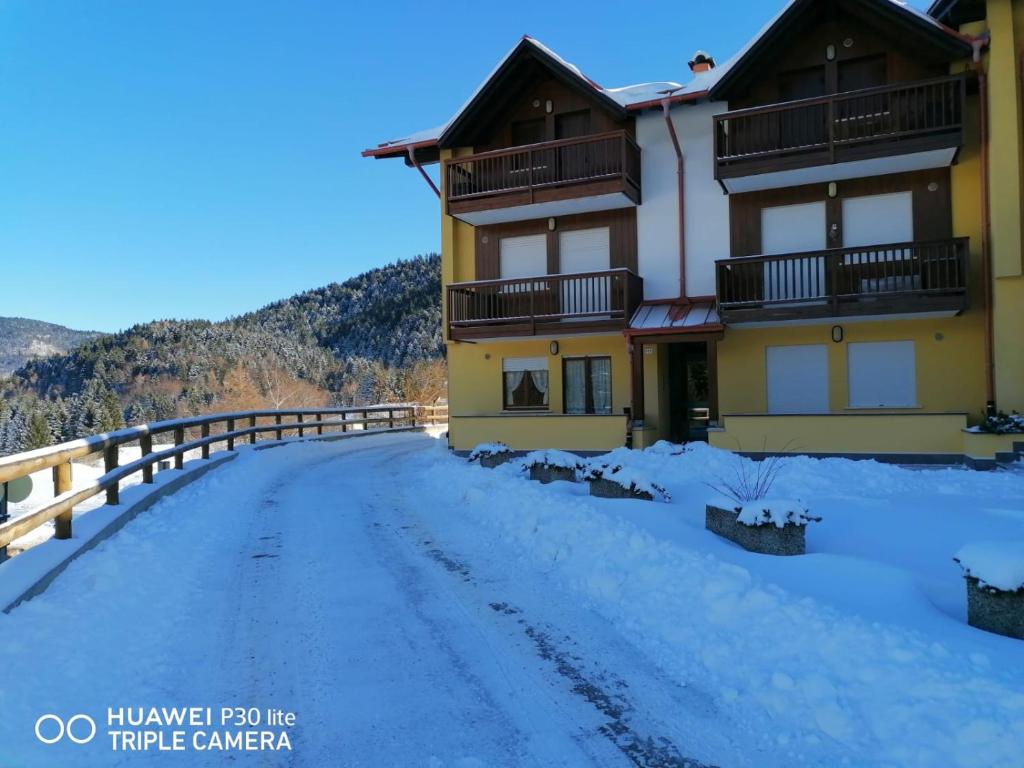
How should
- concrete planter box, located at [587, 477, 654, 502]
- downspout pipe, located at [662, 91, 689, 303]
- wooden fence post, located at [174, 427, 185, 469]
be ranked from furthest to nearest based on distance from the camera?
1. downspout pipe, located at [662, 91, 689, 303]
2. wooden fence post, located at [174, 427, 185, 469]
3. concrete planter box, located at [587, 477, 654, 502]

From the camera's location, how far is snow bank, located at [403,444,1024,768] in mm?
3531

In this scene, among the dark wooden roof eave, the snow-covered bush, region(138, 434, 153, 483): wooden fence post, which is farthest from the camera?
the dark wooden roof eave

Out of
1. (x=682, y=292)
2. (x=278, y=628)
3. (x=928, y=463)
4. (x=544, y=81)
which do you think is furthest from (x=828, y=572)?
(x=544, y=81)

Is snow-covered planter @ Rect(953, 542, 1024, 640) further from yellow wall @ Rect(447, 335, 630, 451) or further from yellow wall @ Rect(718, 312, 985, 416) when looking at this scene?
yellow wall @ Rect(447, 335, 630, 451)

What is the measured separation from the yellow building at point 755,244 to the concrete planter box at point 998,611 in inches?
397

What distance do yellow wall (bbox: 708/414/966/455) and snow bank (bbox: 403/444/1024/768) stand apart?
5.08m

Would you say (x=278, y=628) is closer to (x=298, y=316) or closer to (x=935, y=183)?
(x=935, y=183)

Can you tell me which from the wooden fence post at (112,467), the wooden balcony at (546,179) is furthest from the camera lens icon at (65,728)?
the wooden balcony at (546,179)

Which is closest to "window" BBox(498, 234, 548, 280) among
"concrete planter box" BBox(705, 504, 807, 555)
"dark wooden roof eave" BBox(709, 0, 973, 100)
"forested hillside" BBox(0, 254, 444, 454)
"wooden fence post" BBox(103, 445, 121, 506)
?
"dark wooden roof eave" BBox(709, 0, 973, 100)

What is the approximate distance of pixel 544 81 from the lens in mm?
19562

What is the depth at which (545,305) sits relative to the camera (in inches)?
727

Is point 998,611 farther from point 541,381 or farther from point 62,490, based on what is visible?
point 541,381

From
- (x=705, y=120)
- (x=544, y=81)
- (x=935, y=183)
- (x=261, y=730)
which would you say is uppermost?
(x=544, y=81)

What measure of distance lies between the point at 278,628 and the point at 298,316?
142443mm
